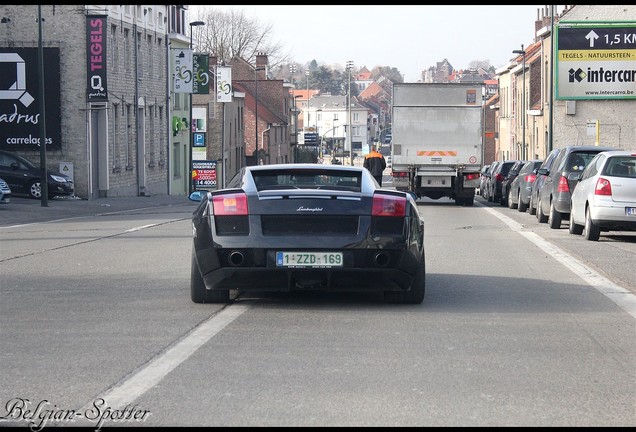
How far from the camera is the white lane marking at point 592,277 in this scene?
10.6 metres

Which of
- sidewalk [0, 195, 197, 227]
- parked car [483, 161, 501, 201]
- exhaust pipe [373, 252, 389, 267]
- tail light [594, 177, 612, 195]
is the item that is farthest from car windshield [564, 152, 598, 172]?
parked car [483, 161, 501, 201]

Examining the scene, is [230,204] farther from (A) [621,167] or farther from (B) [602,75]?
(B) [602,75]

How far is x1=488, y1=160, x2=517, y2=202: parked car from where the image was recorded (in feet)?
126

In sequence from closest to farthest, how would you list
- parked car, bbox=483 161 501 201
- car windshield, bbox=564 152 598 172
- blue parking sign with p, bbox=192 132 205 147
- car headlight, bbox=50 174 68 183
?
1. car windshield, bbox=564 152 598 172
2. car headlight, bbox=50 174 68 183
3. parked car, bbox=483 161 501 201
4. blue parking sign with p, bbox=192 132 205 147

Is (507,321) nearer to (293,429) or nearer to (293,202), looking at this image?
(293,202)

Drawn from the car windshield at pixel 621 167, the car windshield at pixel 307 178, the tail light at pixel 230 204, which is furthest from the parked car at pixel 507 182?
the tail light at pixel 230 204

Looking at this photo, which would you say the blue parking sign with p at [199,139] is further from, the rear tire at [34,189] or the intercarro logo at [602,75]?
the rear tire at [34,189]

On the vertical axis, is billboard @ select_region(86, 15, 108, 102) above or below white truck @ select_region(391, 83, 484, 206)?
above

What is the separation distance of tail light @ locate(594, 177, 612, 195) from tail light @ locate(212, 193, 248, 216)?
10459mm

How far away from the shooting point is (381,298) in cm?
1054

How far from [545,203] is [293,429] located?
755 inches

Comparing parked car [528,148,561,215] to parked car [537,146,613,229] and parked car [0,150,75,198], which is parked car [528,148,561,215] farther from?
parked car [0,150,75,198]

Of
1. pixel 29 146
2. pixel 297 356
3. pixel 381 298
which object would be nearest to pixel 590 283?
pixel 381 298

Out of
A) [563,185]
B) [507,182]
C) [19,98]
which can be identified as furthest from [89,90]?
[563,185]
